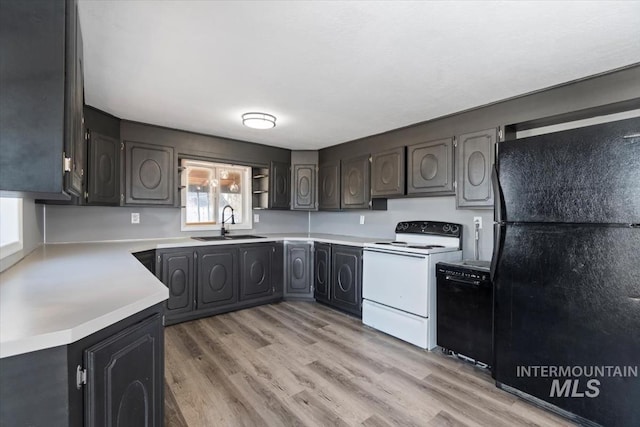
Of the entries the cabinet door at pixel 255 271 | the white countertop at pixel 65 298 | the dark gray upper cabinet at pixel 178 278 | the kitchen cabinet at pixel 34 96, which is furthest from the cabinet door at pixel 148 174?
the kitchen cabinet at pixel 34 96

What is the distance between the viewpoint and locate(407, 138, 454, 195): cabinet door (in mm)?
2982

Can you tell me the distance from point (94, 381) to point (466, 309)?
8.04 feet

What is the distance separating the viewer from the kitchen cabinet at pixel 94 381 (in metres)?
0.83

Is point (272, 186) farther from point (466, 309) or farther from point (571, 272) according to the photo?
point (571, 272)

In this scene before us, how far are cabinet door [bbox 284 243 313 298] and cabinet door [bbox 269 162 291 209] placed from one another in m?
0.65

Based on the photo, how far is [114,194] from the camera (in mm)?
3064

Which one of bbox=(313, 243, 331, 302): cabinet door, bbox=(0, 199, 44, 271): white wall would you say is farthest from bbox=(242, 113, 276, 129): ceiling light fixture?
bbox=(0, 199, 44, 271): white wall

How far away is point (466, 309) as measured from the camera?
249cm

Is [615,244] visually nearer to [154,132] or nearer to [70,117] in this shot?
[70,117]

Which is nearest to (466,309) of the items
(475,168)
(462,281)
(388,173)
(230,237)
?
(462,281)

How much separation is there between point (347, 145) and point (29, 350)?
3.69m

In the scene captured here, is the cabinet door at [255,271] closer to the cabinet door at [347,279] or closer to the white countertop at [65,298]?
the cabinet door at [347,279]

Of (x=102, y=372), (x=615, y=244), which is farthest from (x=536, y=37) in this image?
(x=102, y=372)

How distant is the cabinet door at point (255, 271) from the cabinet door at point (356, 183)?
1191 mm
